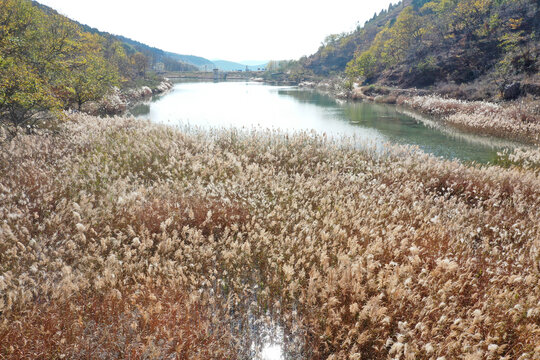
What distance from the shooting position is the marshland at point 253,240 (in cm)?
279

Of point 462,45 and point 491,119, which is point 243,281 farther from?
point 462,45

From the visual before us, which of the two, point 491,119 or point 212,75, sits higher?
point 212,75

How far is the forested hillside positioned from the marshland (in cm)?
2545

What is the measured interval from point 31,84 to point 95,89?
1252 cm

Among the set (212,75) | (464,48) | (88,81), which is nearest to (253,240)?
(88,81)

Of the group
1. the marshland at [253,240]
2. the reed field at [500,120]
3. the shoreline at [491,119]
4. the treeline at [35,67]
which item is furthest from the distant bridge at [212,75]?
the reed field at [500,120]

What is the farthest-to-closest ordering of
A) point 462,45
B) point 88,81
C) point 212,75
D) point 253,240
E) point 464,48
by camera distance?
point 212,75 → point 462,45 → point 464,48 → point 88,81 → point 253,240

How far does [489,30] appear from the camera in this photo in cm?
4925

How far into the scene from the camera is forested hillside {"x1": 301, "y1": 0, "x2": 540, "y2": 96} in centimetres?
3608

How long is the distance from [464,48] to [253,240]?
6085cm

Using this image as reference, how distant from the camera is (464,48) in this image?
4981 cm

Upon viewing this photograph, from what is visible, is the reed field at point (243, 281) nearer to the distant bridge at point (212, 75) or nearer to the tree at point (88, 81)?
the tree at point (88, 81)

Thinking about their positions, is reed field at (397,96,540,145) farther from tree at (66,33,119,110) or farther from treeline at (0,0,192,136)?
tree at (66,33,119,110)

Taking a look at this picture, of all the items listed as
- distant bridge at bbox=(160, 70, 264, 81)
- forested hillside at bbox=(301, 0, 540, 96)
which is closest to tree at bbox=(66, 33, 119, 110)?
forested hillside at bbox=(301, 0, 540, 96)
